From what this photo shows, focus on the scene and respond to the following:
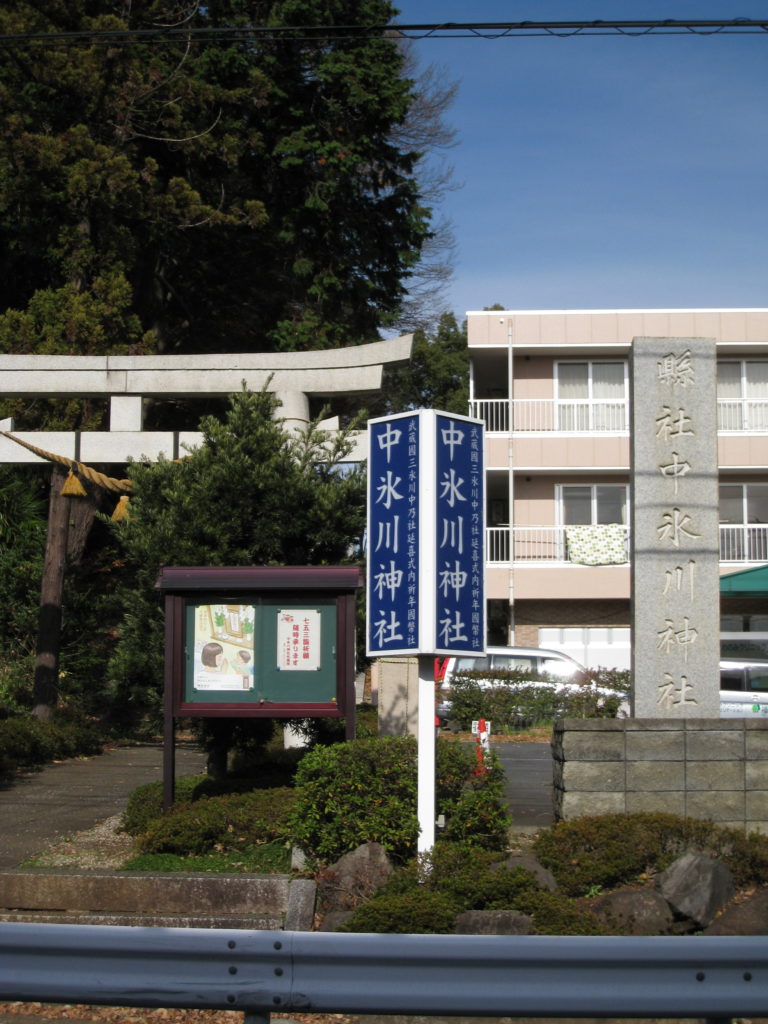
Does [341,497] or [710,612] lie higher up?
[341,497]

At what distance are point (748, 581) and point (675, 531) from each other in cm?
1390

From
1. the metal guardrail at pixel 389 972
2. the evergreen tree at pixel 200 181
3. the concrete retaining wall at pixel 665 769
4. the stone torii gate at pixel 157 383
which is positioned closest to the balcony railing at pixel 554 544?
the evergreen tree at pixel 200 181

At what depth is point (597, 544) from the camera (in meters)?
19.3

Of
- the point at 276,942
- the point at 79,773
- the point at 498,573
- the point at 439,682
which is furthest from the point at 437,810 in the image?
the point at 498,573

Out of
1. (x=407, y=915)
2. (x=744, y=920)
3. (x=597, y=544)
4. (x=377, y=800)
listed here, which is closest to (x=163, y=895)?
(x=377, y=800)

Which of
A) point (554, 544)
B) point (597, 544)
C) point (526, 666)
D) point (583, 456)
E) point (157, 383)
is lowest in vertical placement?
point (526, 666)

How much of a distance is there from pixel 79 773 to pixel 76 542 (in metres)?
8.22

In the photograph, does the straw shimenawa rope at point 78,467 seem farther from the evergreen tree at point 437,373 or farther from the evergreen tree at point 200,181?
the evergreen tree at point 437,373

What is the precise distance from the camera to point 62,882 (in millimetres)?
7664

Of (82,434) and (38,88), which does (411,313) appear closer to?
(38,88)

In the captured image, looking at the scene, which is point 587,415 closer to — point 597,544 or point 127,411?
point 597,544

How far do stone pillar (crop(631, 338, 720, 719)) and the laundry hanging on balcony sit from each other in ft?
30.3

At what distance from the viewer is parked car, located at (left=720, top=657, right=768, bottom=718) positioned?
21.3m

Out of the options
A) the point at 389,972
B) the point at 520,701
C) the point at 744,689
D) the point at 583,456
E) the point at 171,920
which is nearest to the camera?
the point at 389,972
